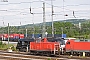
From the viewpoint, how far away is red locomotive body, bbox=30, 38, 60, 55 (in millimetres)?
25370

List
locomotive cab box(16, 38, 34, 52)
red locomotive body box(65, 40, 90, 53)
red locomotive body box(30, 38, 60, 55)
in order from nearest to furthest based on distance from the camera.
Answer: red locomotive body box(30, 38, 60, 55)
red locomotive body box(65, 40, 90, 53)
locomotive cab box(16, 38, 34, 52)

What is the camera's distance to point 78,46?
1037 inches

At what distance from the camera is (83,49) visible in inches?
1027

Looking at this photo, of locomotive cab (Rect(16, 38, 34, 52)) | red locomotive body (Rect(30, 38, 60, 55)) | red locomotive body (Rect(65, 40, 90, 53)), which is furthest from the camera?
locomotive cab (Rect(16, 38, 34, 52))

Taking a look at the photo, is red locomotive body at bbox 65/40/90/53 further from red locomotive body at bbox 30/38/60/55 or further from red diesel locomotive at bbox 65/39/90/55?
red locomotive body at bbox 30/38/60/55

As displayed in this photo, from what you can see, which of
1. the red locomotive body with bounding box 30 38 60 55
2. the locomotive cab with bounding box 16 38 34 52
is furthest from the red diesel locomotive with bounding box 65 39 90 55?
the locomotive cab with bounding box 16 38 34 52

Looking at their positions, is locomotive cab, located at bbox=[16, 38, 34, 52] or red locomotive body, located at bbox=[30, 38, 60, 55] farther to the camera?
locomotive cab, located at bbox=[16, 38, 34, 52]

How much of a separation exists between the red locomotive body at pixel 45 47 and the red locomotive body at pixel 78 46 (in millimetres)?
1680

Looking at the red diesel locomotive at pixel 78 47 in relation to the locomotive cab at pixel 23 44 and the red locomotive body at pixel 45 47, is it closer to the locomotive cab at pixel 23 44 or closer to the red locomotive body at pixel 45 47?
the red locomotive body at pixel 45 47

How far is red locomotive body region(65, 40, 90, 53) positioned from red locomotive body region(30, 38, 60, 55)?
168 centimetres

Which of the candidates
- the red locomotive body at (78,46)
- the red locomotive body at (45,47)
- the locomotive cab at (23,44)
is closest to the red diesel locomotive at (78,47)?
the red locomotive body at (78,46)

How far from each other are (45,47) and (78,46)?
3.90 m

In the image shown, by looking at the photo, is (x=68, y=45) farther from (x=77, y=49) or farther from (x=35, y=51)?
(x=35, y=51)

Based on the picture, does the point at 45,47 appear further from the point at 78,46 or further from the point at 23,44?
the point at 23,44
